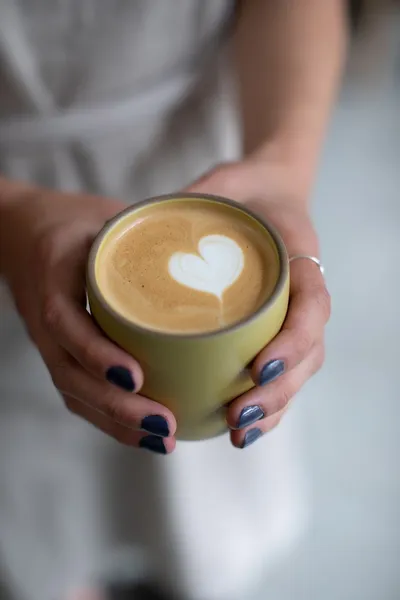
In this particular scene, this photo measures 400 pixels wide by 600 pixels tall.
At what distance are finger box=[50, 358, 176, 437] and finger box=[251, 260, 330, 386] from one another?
75 mm

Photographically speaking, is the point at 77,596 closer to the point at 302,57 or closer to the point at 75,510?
the point at 75,510

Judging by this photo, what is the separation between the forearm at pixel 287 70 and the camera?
0.76 m

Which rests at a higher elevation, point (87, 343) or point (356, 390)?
point (87, 343)

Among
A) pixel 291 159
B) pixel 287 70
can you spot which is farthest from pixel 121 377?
pixel 287 70

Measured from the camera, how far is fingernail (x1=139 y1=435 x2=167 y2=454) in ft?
1.70

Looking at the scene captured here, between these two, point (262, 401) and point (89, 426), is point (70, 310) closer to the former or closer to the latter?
point (262, 401)

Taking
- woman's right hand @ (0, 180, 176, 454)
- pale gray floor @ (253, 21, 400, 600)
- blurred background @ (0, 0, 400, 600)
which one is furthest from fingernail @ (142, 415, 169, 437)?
pale gray floor @ (253, 21, 400, 600)

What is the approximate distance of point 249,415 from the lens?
49 cm

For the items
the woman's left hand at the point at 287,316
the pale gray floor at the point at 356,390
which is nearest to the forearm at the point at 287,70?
the woman's left hand at the point at 287,316

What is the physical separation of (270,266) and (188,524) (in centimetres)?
48

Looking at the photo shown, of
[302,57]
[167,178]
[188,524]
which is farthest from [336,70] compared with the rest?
[188,524]

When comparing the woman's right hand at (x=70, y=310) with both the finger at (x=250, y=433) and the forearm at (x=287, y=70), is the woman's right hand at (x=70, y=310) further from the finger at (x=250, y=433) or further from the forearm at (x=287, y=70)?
the forearm at (x=287, y=70)

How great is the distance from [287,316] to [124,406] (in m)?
0.14

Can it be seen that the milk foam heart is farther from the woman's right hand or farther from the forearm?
the forearm
